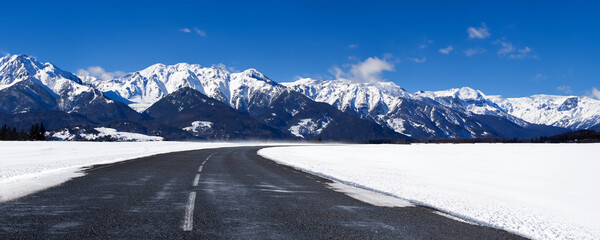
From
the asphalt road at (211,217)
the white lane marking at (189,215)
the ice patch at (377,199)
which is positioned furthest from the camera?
the ice patch at (377,199)

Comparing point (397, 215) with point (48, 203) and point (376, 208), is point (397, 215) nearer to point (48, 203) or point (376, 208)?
point (376, 208)

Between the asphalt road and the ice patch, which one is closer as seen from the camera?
the asphalt road

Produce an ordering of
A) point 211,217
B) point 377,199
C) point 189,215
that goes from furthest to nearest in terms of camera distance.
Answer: point 377,199 → point 189,215 → point 211,217

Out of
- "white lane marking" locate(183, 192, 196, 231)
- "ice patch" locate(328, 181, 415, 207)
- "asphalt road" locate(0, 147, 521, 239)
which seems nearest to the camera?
"asphalt road" locate(0, 147, 521, 239)

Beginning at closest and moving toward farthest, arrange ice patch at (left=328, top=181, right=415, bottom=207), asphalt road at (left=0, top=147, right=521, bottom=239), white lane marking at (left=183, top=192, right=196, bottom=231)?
asphalt road at (left=0, top=147, right=521, bottom=239), white lane marking at (left=183, top=192, right=196, bottom=231), ice patch at (left=328, top=181, right=415, bottom=207)

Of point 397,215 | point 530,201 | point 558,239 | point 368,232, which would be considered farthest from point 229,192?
point 530,201

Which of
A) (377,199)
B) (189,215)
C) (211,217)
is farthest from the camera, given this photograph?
(377,199)

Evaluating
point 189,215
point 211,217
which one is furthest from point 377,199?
point 189,215

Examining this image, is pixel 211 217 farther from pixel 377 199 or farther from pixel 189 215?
pixel 377 199

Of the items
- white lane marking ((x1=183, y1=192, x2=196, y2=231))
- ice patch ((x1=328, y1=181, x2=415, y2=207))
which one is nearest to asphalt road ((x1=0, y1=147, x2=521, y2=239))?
white lane marking ((x1=183, y1=192, x2=196, y2=231))

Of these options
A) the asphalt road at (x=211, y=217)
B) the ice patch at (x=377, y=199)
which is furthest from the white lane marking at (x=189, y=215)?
the ice patch at (x=377, y=199)

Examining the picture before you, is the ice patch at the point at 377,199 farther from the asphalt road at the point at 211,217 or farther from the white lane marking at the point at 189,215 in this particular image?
the white lane marking at the point at 189,215

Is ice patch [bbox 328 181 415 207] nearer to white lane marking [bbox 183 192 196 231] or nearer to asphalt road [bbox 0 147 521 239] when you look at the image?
asphalt road [bbox 0 147 521 239]

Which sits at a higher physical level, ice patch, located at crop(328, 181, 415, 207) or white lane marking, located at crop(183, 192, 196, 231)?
white lane marking, located at crop(183, 192, 196, 231)
